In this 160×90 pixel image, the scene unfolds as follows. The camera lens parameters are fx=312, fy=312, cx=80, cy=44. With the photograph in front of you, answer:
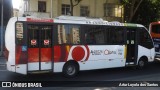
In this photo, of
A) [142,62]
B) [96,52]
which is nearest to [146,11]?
[142,62]

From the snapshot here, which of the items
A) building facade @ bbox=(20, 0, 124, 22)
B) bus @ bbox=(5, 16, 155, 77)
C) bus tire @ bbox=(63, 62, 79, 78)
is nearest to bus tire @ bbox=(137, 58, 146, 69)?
bus @ bbox=(5, 16, 155, 77)

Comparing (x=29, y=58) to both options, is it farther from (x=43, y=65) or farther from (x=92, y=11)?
(x=92, y=11)

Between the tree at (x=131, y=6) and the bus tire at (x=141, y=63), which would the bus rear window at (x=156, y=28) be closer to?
the bus tire at (x=141, y=63)

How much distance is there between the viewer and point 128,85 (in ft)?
37.8

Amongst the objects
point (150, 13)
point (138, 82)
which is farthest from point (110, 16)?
point (138, 82)

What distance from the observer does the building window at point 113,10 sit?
35.0 metres

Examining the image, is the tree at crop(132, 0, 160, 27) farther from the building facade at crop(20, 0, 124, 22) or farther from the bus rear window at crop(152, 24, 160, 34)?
the bus rear window at crop(152, 24, 160, 34)

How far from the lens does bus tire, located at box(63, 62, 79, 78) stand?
44.1 ft

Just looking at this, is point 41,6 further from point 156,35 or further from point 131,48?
point 131,48

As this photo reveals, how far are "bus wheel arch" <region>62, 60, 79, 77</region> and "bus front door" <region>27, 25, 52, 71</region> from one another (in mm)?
777

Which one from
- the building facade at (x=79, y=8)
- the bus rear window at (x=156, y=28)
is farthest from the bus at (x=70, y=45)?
the building facade at (x=79, y=8)

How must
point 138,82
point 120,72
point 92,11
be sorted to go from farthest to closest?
point 92,11 < point 120,72 < point 138,82

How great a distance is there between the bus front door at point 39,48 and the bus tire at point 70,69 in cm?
80

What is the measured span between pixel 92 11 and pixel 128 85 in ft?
75.8
